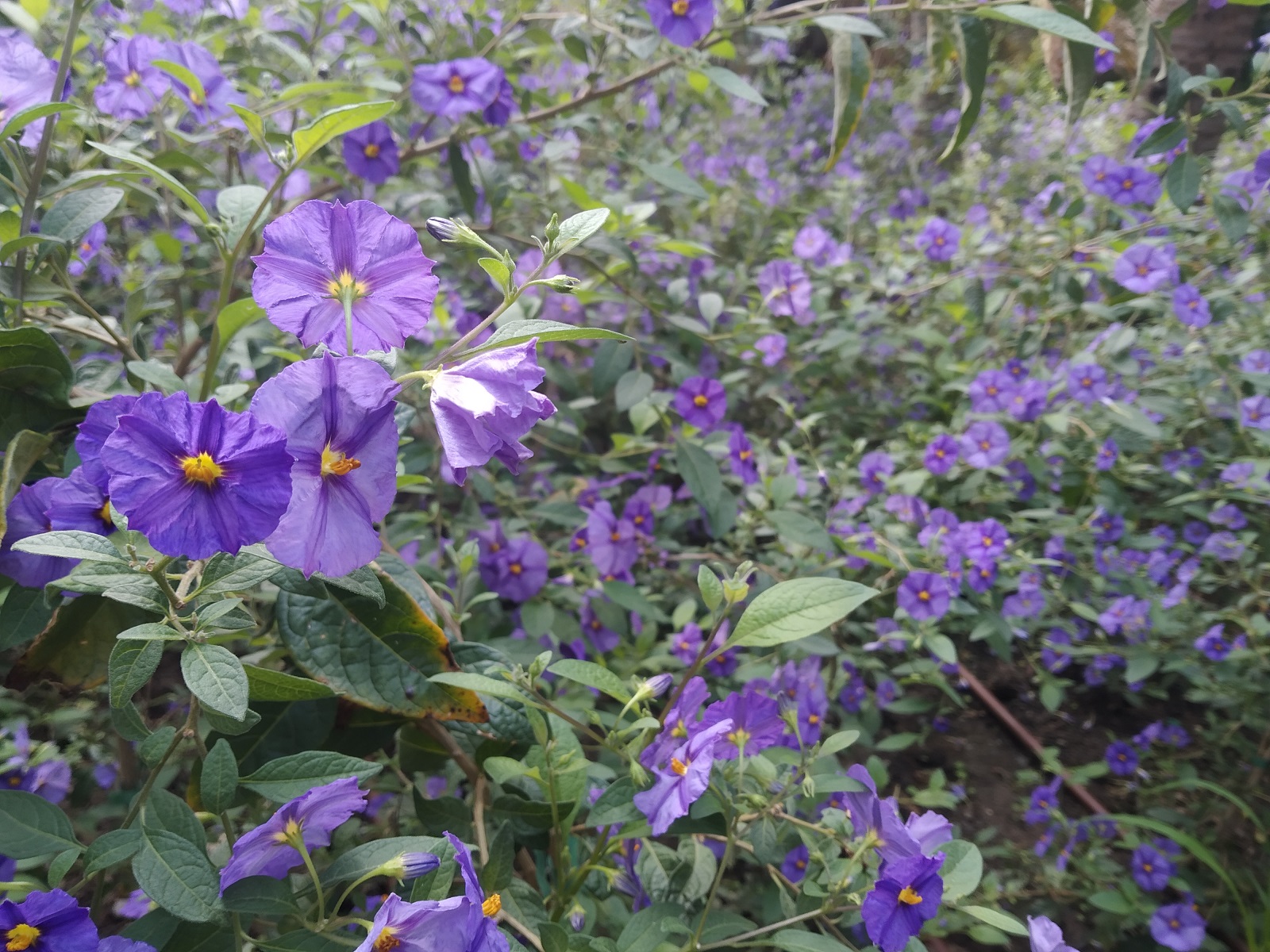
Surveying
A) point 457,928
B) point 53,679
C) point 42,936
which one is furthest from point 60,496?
point 457,928

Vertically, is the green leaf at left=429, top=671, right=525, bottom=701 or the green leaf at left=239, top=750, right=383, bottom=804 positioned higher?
the green leaf at left=429, top=671, right=525, bottom=701

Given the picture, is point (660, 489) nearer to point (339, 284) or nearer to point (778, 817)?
point (778, 817)

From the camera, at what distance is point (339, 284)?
546 millimetres

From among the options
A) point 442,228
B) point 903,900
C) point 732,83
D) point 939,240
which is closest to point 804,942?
point 903,900

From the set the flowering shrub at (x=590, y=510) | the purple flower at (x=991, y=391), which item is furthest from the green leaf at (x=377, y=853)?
the purple flower at (x=991, y=391)

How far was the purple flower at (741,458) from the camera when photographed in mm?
1446

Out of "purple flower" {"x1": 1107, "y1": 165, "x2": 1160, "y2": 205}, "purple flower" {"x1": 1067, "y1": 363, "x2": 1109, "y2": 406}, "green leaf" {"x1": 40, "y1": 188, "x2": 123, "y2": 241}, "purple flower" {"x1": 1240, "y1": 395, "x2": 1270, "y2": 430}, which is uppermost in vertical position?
"green leaf" {"x1": 40, "y1": 188, "x2": 123, "y2": 241}

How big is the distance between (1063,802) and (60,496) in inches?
77.9

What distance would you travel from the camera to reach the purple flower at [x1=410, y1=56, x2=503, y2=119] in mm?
1228

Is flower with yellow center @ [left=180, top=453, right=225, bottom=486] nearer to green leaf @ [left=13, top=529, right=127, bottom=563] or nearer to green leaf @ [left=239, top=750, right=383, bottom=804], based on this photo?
green leaf @ [left=13, top=529, right=127, bottom=563]

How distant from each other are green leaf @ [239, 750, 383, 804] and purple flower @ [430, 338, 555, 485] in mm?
251

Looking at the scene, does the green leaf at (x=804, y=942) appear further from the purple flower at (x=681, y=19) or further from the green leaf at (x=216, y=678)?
the purple flower at (x=681, y=19)

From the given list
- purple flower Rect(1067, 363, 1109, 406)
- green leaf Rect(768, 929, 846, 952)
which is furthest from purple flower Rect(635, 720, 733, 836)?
purple flower Rect(1067, 363, 1109, 406)

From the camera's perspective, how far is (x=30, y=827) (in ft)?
1.72
